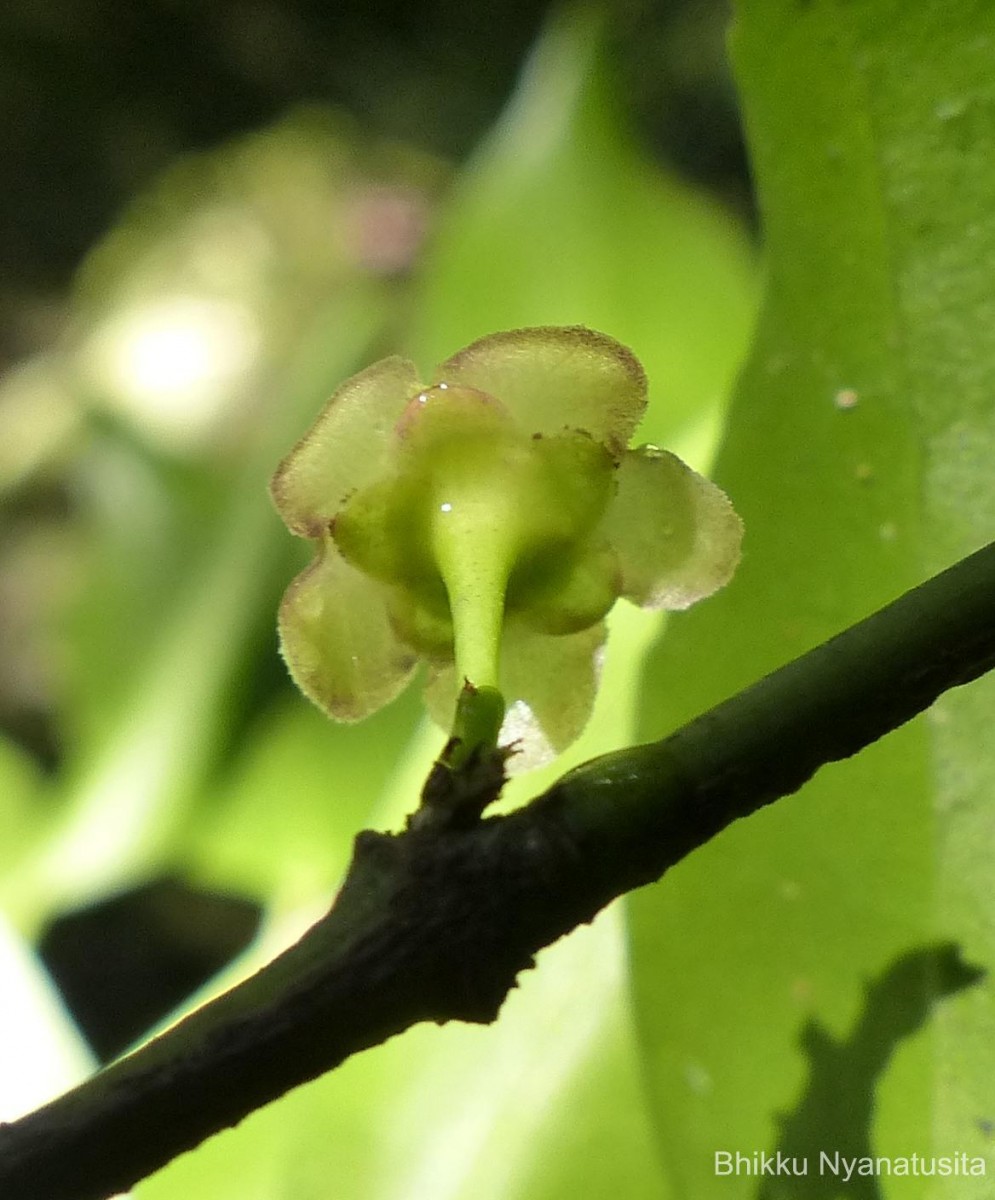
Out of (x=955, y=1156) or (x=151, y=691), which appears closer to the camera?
(x=955, y=1156)

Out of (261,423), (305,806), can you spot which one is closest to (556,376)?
(305,806)

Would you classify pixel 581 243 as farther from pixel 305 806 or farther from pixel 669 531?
pixel 669 531

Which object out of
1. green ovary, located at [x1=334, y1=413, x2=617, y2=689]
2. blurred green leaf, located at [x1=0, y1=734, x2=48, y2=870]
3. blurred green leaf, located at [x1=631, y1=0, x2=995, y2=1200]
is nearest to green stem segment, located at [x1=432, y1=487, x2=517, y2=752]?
green ovary, located at [x1=334, y1=413, x2=617, y2=689]

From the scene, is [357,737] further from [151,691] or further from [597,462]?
[597,462]

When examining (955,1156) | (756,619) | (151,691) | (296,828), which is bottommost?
(955,1156)

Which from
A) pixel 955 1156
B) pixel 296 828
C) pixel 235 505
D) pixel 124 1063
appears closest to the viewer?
pixel 124 1063

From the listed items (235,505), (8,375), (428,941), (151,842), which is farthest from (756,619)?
(8,375)

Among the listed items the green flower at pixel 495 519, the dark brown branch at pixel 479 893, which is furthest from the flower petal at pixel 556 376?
the dark brown branch at pixel 479 893
